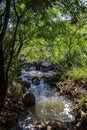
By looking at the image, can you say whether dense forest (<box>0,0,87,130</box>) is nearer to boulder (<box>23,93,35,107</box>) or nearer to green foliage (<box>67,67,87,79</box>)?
green foliage (<box>67,67,87,79</box>)

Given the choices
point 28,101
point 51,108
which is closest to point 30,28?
point 28,101

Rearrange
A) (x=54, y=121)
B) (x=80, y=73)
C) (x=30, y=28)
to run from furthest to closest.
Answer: (x=80, y=73), (x=30, y=28), (x=54, y=121)

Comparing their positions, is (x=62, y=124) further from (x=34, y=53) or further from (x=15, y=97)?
(x=34, y=53)

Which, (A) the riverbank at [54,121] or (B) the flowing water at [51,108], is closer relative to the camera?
(A) the riverbank at [54,121]

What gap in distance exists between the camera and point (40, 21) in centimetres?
1209

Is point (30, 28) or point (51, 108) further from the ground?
Result: point (30, 28)

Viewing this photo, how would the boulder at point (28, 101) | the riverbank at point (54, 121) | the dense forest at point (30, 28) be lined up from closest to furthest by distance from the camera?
the dense forest at point (30, 28) → the riverbank at point (54, 121) → the boulder at point (28, 101)

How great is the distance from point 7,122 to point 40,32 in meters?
4.73

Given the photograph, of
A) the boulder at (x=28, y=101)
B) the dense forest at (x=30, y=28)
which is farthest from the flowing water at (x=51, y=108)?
the dense forest at (x=30, y=28)

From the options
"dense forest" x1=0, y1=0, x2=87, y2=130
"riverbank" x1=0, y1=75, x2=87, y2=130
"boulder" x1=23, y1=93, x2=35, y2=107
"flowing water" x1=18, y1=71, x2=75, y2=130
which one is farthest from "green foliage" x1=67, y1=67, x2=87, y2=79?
"boulder" x1=23, y1=93, x2=35, y2=107

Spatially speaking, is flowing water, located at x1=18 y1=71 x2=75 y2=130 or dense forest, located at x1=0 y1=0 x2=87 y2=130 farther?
flowing water, located at x1=18 y1=71 x2=75 y2=130

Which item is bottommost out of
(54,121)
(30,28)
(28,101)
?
(28,101)

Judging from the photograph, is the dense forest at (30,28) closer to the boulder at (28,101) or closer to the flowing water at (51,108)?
the boulder at (28,101)

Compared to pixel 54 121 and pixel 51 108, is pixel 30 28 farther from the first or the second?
pixel 51 108
